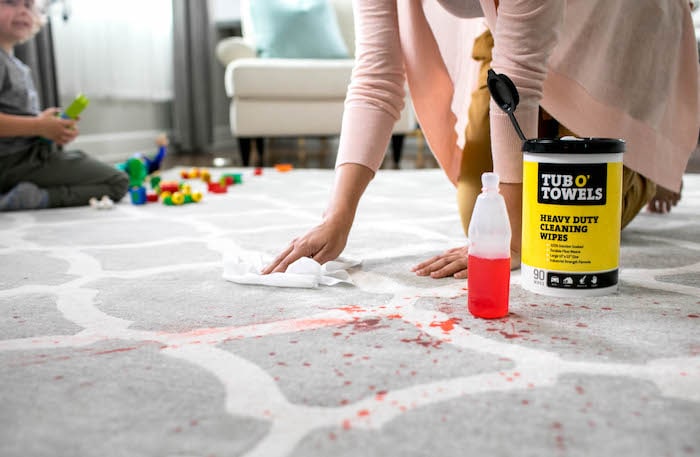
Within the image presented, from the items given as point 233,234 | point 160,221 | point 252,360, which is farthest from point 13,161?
point 252,360

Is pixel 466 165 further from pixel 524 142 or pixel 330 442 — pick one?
pixel 330 442

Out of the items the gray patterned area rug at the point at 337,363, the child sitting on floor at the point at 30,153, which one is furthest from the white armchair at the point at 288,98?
the gray patterned area rug at the point at 337,363

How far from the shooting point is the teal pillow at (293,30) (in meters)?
3.29

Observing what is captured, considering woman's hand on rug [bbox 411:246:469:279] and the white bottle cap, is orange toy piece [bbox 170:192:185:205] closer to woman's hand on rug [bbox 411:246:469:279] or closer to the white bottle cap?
woman's hand on rug [bbox 411:246:469:279]

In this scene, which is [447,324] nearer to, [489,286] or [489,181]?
[489,286]

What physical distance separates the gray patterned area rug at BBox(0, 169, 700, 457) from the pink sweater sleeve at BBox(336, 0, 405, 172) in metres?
0.19

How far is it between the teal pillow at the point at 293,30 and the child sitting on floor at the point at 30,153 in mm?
1454

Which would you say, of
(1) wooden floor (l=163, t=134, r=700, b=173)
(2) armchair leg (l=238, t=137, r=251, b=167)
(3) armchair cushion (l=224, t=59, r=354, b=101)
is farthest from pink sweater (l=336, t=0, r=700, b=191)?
(2) armchair leg (l=238, t=137, r=251, b=167)

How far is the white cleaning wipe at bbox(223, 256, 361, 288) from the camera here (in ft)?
3.13

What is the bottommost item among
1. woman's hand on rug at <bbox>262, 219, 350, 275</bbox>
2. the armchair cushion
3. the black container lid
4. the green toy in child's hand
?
woman's hand on rug at <bbox>262, 219, 350, 275</bbox>

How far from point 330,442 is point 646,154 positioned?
913 mm

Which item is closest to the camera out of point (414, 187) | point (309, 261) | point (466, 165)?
point (309, 261)

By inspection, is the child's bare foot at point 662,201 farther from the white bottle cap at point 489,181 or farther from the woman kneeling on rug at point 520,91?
the white bottle cap at point 489,181

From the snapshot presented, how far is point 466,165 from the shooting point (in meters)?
1.35
